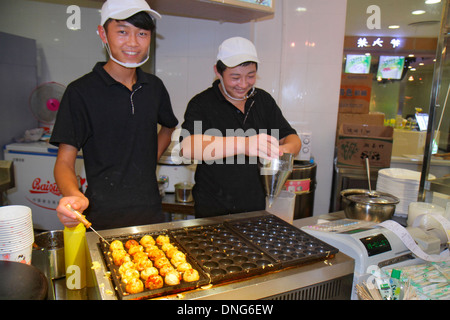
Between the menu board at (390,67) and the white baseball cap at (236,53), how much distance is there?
10.6ft

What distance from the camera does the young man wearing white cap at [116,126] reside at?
1.56m

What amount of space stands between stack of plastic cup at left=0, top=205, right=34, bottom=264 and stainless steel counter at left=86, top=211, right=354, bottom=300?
193 millimetres

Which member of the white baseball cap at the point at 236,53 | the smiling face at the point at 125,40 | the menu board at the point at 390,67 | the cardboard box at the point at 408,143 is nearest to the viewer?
the smiling face at the point at 125,40

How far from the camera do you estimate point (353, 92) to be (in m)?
3.77

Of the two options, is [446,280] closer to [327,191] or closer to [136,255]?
[136,255]

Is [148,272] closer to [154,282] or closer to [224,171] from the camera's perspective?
[154,282]

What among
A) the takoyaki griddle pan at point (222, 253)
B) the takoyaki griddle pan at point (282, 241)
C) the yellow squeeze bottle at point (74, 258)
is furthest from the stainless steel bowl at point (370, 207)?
the yellow squeeze bottle at point (74, 258)

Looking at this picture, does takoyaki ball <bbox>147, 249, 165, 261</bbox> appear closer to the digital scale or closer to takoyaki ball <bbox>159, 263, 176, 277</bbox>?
takoyaki ball <bbox>159, 263, 176, 277</bbox>

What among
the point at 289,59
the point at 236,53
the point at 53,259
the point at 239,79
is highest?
the point at 289,59

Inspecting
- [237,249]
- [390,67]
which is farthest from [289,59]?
[237,249]

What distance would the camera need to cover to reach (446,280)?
3.81 feet

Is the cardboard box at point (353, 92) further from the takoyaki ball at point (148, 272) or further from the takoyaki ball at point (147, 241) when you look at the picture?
the takoyaki ball at point (148, 272)

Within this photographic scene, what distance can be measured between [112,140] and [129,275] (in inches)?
35.3

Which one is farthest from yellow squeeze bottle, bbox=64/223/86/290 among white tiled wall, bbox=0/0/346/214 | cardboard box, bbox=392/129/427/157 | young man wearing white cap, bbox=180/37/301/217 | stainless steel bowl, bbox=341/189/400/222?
cardboard box, bbox=392/129/427/157
